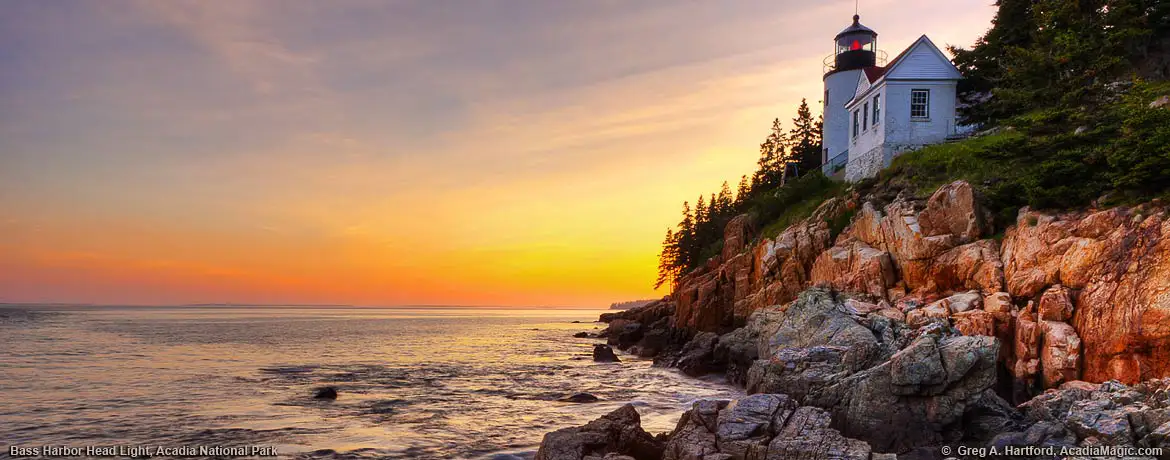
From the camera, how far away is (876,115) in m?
36.7

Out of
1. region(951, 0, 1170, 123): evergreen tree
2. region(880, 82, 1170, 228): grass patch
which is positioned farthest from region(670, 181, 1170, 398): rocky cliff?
region(951, 0, 1170, 123): evergreen tree

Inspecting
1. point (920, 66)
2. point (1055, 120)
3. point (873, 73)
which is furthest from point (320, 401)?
point (873, 73)

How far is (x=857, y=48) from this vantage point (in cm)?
4647

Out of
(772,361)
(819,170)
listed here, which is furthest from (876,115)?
(772,361)

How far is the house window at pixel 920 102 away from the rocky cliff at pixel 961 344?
9.28 meters

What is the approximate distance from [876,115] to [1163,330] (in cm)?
2331

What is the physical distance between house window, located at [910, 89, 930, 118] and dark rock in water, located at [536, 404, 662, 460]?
29.0m

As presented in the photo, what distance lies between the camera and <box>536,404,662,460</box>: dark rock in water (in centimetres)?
1323

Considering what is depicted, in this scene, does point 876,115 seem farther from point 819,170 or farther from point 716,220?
point 716,220

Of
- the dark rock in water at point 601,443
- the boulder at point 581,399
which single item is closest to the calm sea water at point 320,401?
the boulder at point 581,399

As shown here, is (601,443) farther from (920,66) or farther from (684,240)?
(684,240)

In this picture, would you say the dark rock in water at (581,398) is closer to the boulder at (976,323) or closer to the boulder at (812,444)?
the boulder at (812,444)

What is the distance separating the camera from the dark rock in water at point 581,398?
947 inches

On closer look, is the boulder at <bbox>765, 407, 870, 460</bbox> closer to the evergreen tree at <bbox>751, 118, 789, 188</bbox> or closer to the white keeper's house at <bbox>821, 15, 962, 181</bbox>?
the white keeper's house at <bbox>821, 15, 962, 181</bbox>
